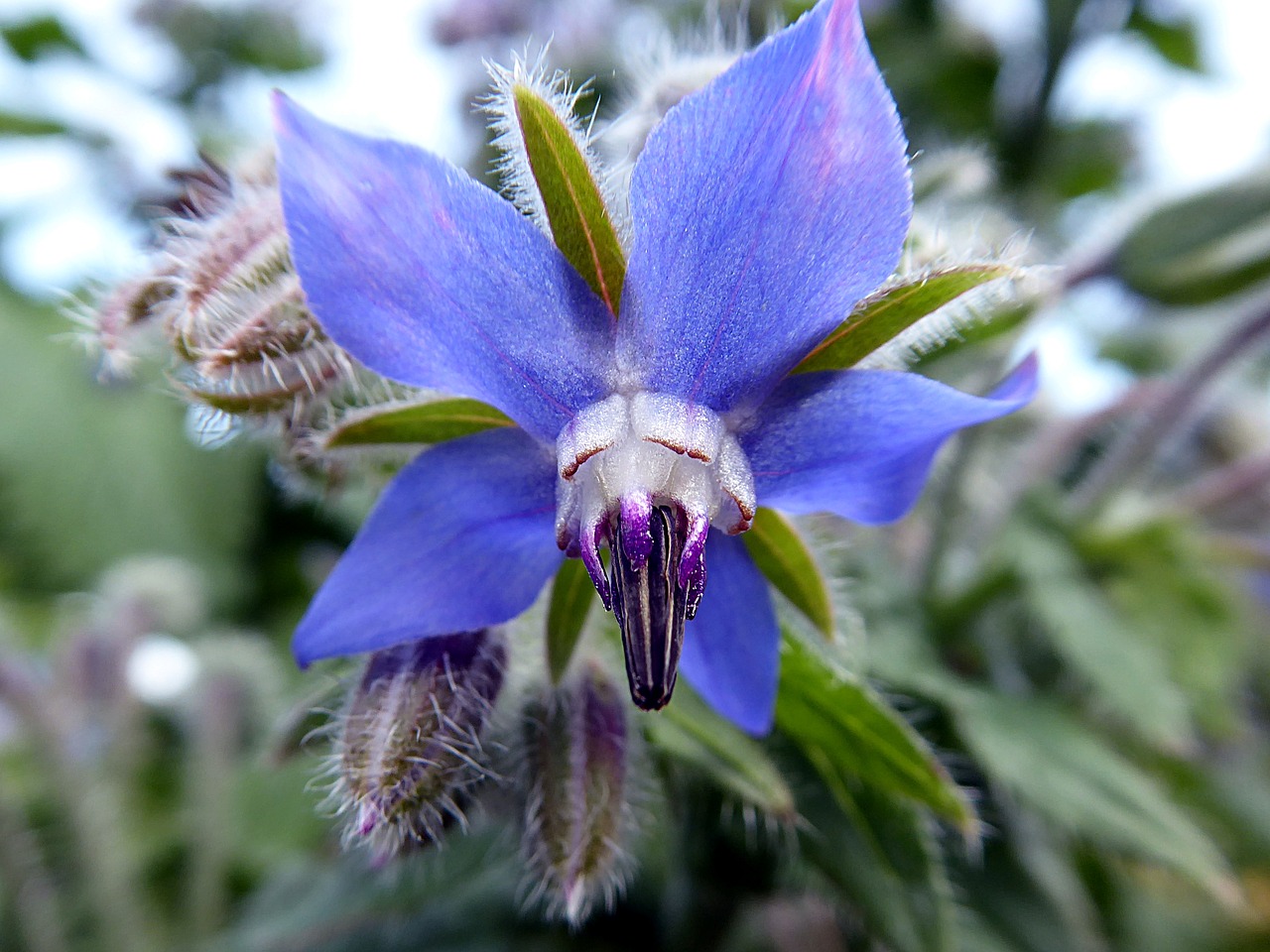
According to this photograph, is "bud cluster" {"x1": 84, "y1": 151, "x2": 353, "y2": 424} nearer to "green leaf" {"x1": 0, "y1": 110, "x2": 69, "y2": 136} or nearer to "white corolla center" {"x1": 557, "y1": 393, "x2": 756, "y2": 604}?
"white corolla center" {"x1": 557, "y1": 393, "x2": 756, "y2": 604}

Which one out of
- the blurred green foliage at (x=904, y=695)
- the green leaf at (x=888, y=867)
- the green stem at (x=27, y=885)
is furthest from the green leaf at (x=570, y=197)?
the green stem at (x=27, y=885)

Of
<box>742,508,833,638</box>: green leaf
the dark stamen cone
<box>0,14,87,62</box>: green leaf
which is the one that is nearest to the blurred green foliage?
<box>742,508,833,638</box>: green leaf

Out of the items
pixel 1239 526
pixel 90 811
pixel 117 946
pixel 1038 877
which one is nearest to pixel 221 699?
pixel 90 811

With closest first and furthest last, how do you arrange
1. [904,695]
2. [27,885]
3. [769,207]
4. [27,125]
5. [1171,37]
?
[769,207], [904,695], [27,885], [27,125], [1171,37]

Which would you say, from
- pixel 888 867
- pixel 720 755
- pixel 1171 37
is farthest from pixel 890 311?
pixel 1171 37

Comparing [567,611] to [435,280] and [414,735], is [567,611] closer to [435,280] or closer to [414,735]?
[414,735]

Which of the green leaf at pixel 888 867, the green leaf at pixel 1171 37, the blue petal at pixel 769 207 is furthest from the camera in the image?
the green leaf at pixel 1171 37

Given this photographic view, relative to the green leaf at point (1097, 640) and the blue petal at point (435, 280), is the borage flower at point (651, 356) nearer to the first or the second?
the blue petal at point (435, 280)

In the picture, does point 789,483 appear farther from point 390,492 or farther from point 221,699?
point 221,699
